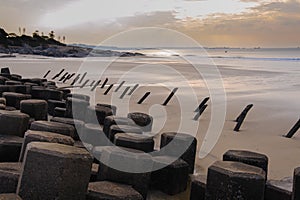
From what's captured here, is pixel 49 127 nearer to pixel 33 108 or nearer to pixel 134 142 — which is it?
pixel 134 142

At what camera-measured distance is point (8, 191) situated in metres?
2.83

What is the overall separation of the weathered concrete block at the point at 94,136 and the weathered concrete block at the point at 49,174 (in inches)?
74.9

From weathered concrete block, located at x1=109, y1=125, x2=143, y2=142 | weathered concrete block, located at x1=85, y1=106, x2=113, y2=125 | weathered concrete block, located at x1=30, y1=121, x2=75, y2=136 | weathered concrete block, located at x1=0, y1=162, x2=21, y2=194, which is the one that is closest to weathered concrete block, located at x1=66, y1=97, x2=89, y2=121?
weathered concrete block, located at x1=85, y1=106, x2=113, y2=125

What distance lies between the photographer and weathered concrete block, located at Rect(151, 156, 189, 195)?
3746 millimetres

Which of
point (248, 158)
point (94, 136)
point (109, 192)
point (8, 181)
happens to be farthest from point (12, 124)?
point (248, 158)

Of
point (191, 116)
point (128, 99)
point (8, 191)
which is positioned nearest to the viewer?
point (8, 191)

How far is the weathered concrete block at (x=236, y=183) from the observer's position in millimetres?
2846

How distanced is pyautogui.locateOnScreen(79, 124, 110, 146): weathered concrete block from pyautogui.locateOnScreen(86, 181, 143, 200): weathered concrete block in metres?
1.48

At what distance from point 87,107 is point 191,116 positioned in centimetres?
370

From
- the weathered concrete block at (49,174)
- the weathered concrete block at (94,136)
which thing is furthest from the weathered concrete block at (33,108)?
the weathered concrete block at (49,174)

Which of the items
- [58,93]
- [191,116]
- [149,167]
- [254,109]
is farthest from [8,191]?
[254,109]

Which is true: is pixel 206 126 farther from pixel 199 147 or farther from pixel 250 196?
pixel 250 196

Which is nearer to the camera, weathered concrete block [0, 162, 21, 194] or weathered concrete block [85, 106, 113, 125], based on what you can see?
weathered concrete block [0, 162, 21, 194]

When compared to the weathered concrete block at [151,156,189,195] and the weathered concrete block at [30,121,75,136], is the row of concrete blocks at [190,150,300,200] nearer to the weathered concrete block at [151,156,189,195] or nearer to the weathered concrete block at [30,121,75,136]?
the weathered concrete block at [151,156,189,195]
